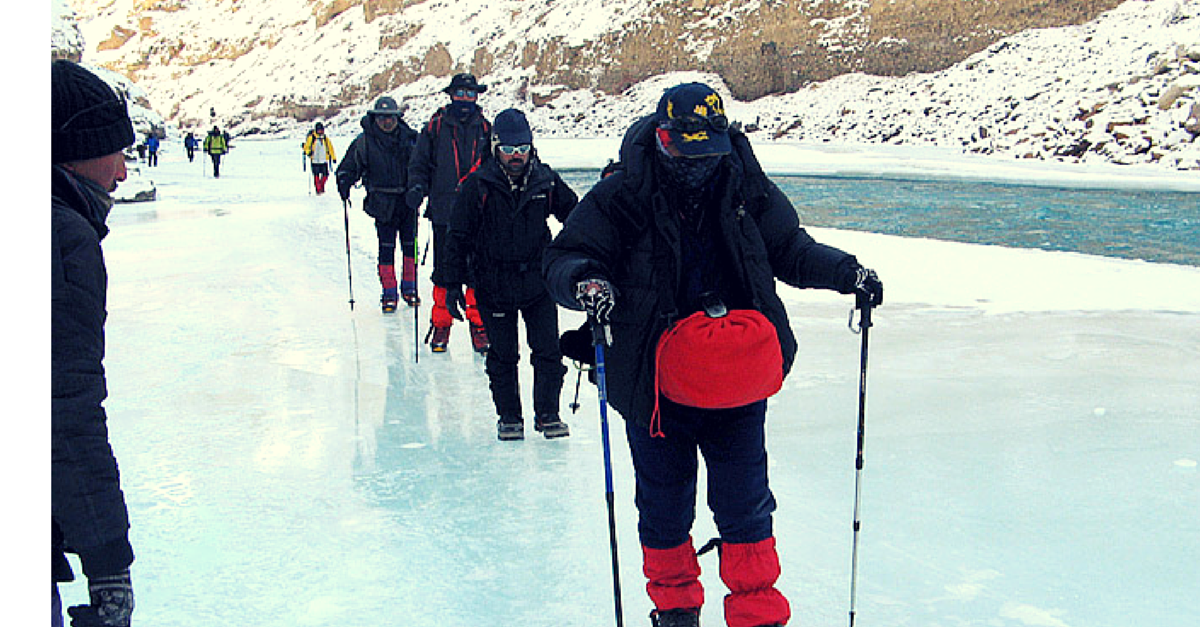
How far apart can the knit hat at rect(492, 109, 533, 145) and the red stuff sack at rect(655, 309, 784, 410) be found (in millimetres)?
2199

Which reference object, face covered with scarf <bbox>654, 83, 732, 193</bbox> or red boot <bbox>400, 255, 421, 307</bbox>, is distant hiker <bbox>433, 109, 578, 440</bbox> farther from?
red boot <bbox>400, 255, 421, 307</bbox>

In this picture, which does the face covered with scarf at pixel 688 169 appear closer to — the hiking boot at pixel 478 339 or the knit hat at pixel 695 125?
the knit hat at pixel 695 125

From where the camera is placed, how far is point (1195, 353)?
19.6 feet

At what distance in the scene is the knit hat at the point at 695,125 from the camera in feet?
7.93

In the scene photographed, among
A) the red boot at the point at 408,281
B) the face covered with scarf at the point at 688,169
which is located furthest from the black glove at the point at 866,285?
the red boot at the point at 408,281

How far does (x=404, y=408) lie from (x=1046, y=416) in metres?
3.12

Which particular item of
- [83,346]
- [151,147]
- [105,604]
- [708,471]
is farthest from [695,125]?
[151,147]

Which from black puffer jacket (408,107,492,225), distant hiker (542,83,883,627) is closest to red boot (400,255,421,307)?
black puffer jacket (408,107,492,225)

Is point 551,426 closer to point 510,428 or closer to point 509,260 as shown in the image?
point 510,428

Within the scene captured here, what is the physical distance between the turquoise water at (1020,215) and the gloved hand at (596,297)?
9707 mm

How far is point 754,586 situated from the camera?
259 cm

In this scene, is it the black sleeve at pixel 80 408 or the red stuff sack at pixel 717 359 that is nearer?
the black sleeve at pixel 80 408

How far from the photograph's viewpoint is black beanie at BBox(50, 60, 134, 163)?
1812mm

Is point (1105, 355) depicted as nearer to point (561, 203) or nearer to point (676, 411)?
point (561, 203)
